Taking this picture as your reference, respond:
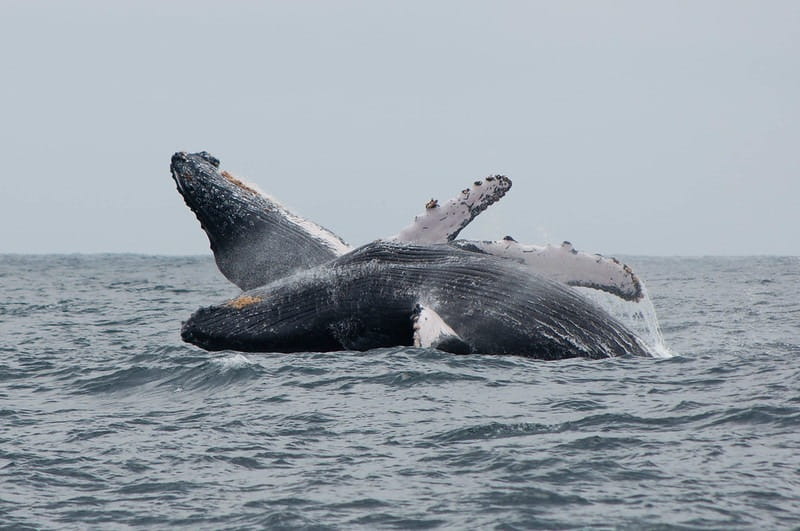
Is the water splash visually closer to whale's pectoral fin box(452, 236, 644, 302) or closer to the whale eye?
whale's pectoral fin box(452, 236, 644, 302)

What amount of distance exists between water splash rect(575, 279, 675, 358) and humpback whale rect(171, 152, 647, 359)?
0.18 meters

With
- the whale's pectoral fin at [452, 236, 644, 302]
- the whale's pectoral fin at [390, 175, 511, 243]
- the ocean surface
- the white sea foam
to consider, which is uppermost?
the whale's pectoral fin at [390, 175, 511, 243]

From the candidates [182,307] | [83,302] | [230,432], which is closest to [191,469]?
[230,432]

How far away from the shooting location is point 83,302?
26359 millimetres

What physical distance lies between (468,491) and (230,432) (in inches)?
102

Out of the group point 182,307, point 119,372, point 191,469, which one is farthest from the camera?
point 182,307

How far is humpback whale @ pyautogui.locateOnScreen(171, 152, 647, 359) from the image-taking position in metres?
10.6

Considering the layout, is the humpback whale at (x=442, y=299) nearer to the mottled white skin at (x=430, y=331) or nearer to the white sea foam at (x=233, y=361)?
the mottled white skin at (x=430, y=331)

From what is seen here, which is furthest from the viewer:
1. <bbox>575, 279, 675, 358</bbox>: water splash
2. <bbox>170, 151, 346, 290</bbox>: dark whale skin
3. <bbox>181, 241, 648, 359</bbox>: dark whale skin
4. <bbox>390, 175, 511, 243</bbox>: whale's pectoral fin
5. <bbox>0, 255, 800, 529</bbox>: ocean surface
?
<bbox>170, 151, 346, 290</bbox>: dark whale skin

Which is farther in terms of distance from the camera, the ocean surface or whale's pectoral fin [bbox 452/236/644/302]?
whale's pectoral fin [bbox 452/236/644/302]

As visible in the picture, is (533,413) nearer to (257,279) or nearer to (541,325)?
(541,325)

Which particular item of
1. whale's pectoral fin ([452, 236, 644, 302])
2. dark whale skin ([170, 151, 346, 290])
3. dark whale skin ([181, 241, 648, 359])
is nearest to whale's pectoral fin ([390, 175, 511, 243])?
dark whale skin ([181, 241, 648, 359])

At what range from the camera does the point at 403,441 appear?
7855 millimetres

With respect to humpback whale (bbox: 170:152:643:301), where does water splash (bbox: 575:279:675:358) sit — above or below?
below
